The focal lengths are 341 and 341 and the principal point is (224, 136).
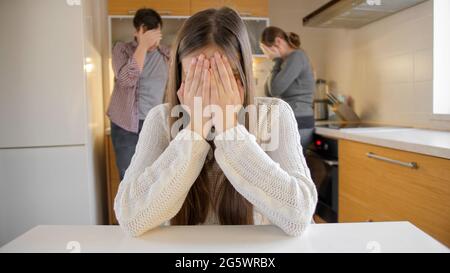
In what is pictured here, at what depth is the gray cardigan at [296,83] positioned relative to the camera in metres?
1.80

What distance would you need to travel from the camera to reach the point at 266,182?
0.56 m

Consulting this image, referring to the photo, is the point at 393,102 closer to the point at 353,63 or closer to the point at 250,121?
the point at 353,63

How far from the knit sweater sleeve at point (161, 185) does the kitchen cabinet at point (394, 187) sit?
29.4 inches

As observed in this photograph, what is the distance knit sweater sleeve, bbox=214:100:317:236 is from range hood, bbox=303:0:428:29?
1.32 m

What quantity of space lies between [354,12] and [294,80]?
48 cm

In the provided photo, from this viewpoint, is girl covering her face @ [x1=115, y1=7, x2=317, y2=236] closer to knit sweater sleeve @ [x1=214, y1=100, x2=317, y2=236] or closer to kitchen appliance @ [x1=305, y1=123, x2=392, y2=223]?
knit sweater sleeve @ [x1=214, y1=100, x2=317, y2=236]

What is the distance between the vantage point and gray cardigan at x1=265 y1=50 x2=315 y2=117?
5.90 feet

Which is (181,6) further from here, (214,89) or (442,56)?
(214,89)

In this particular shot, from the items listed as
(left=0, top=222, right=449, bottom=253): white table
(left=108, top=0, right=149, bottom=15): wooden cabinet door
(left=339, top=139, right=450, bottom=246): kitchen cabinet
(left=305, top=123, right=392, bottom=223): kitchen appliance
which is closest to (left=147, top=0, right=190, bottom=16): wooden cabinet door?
(left=108, top=0, right=149, bottom=15): wooden cabinet door

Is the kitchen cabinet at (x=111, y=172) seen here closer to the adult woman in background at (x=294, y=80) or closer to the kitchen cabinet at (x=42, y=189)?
the kitchen cabinet at (x=42, y=189)

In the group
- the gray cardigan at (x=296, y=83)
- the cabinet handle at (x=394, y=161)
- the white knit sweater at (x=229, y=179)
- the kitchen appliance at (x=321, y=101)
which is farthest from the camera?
the kitchen appliance at (x=321, y=101)

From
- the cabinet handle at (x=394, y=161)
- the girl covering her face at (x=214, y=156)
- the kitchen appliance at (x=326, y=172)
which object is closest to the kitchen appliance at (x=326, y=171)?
the kitchen appliance at (x=326, y=172)

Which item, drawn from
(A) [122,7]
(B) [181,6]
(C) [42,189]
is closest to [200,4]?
(B) [181,6]

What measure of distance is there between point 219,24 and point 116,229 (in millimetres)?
438
